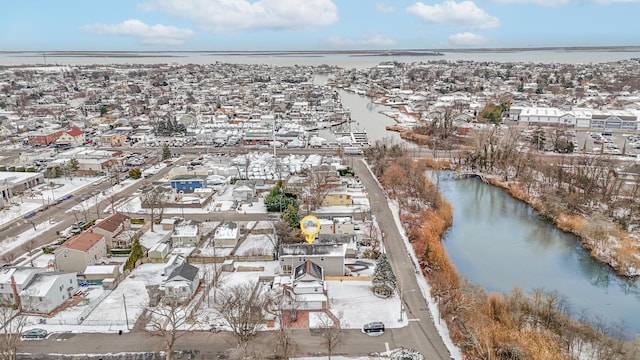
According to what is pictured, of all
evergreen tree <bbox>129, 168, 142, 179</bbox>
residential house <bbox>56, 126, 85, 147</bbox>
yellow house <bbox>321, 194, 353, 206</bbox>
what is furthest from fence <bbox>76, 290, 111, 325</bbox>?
residential house <bbox>56, 126, 85, 147</bbox>

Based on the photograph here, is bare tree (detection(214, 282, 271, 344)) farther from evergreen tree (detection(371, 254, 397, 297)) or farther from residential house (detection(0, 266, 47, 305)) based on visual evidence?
residential house (detection(0, 266, 47, 305))

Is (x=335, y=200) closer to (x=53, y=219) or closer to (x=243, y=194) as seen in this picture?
(x=243, y=194)

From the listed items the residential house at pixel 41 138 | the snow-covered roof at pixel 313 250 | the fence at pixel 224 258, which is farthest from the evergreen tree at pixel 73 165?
the snow-covered roof at pixel 313 250

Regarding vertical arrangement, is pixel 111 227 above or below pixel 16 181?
below

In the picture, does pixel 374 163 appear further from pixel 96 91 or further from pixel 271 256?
pixel 96 91

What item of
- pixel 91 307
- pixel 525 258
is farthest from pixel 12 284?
pixel 525 258

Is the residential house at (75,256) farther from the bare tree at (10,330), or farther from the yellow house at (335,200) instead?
the yellow house at (335,200)
